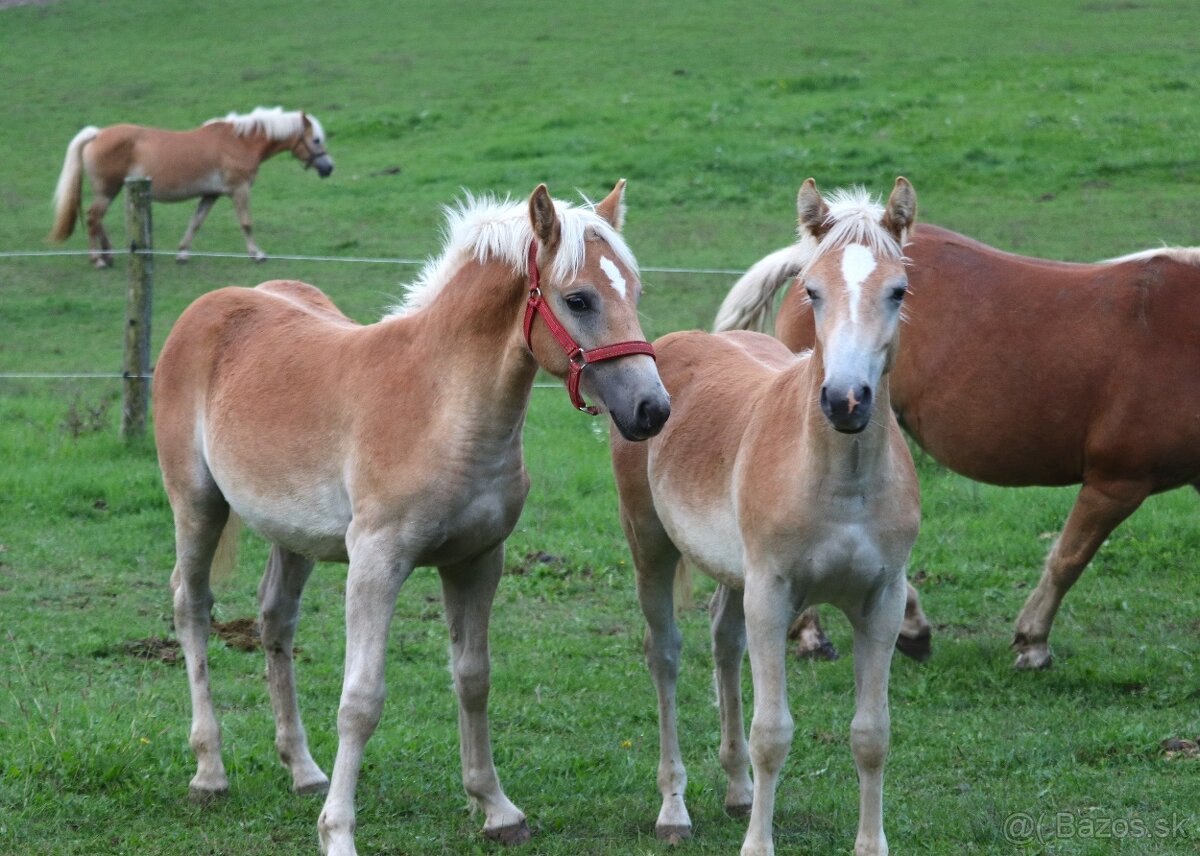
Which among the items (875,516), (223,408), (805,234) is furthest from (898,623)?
(223,408)

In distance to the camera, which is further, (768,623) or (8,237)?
(8,237)

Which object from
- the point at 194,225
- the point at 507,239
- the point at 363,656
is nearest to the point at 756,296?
the point at 507,239

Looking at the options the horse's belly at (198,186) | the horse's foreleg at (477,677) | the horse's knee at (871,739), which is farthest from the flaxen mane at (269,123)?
the horse's knee at (871,739)

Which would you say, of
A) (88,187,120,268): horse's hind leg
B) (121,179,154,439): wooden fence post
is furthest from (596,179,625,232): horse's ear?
(88,187,120,268): horse's hind leg

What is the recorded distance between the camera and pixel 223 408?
4.49 meters

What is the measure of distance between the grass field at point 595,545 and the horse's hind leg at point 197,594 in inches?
9.1

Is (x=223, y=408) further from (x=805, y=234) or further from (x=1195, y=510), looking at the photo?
(x=1195, y=510)

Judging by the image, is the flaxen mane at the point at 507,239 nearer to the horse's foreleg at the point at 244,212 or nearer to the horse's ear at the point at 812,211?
the horse's ear at the point at 812,211

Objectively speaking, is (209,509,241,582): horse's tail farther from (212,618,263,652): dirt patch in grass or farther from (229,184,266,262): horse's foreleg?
(229,184,266,262): horse's foreleg

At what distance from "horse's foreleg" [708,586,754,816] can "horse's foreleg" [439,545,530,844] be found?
74cm

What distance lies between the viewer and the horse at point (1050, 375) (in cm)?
570

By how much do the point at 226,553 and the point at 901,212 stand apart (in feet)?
8.96

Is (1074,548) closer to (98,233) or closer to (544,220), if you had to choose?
(544,220)

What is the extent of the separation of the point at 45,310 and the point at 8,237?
10.1 ft
